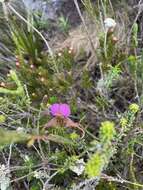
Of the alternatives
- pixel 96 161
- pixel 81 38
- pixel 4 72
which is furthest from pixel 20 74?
pixel 96 161

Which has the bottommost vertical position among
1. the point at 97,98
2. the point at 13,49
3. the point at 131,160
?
the point at 131,160

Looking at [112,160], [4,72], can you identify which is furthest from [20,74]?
[112,160]

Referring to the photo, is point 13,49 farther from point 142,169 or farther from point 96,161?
point 96,161

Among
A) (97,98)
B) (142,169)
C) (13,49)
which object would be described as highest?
(13,49)

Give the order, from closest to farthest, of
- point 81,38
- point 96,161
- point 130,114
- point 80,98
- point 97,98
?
1. point 96,161
2. point 130,114
3. point 97,98
4. point 80,98
5. point 81,38

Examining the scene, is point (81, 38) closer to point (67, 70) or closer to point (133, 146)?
Answer: point (67, 70)

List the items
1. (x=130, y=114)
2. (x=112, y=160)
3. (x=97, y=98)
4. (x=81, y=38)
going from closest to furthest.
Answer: (x=130, y=114)
(x=112, y=160)
(x=97, y=98)
(x=81, y=38)

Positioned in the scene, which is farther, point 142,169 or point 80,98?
point 80,98

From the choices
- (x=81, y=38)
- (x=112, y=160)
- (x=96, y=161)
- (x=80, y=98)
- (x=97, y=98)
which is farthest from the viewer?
Answer: (x=81, y=38)

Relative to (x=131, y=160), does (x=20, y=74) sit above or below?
above
